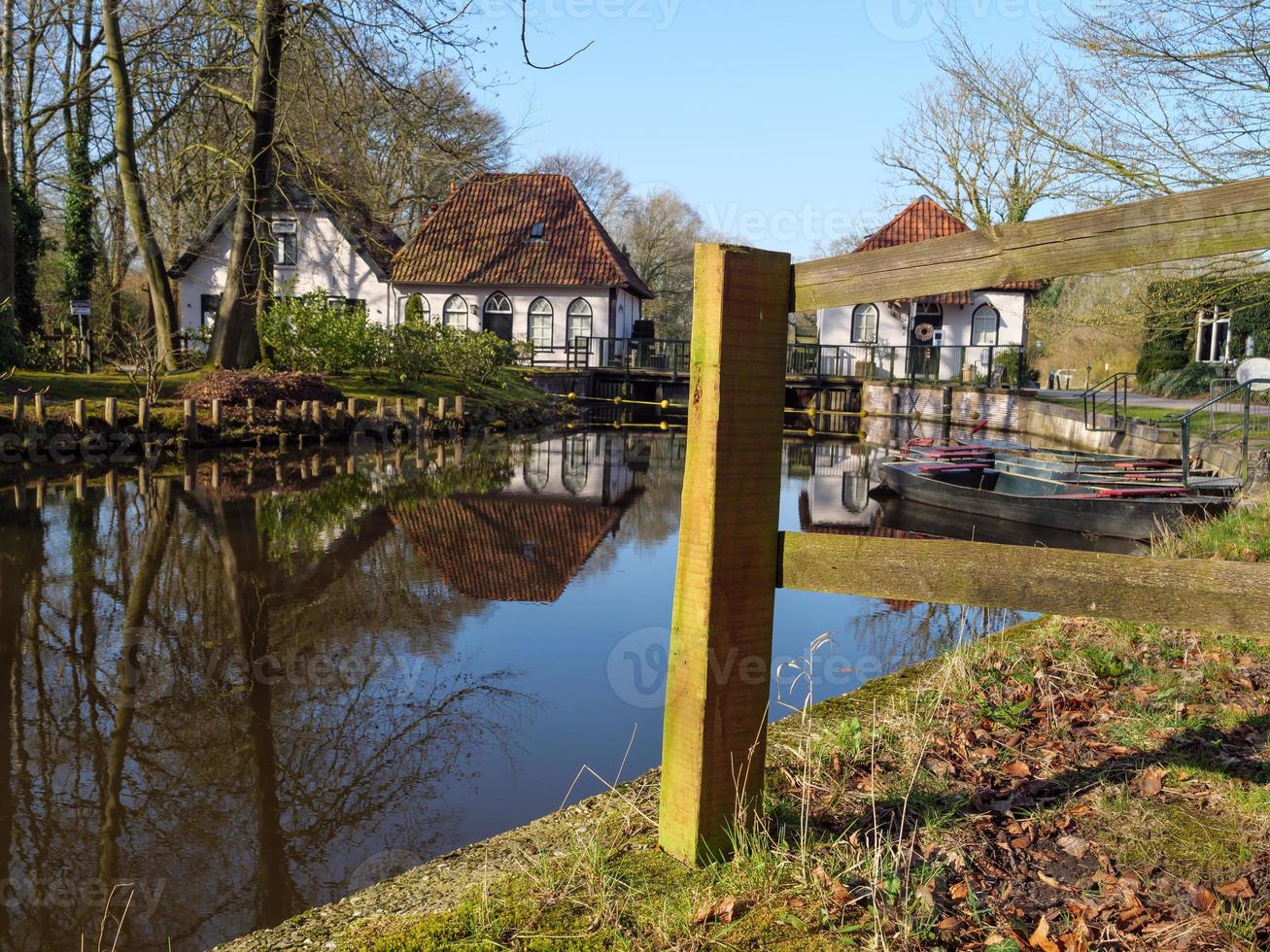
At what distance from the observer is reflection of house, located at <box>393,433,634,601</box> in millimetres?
9000

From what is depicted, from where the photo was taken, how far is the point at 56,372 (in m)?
20.5

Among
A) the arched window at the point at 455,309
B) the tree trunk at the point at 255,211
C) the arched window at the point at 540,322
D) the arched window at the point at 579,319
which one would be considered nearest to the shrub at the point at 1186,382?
the arched window at the point at 579,319

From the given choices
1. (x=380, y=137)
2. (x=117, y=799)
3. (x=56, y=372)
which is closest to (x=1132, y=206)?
(x=117, y=799)

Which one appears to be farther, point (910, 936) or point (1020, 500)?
point (1020, 500)

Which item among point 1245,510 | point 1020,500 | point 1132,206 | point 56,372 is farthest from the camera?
point 56,372

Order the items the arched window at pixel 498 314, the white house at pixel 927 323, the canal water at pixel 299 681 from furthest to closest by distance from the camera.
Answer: the arched window at pixel 498 314
the white house at pixel 927 323
the canal water at pixel 299 681

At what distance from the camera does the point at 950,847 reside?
297 cm

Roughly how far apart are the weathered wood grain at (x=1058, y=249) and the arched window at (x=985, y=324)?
36963 mm

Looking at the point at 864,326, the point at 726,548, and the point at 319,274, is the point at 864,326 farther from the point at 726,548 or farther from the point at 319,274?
the point at 726,548

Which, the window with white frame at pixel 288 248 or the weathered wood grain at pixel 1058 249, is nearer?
the weathered wood grain at pixel 1058 249

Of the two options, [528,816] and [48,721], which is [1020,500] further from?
[48,721]

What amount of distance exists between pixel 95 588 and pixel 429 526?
3835 millimetres

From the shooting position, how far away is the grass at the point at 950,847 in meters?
2.57

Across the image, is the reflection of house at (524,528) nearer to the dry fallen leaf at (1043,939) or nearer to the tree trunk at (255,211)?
the dry fallen leaf at (1043,939)
